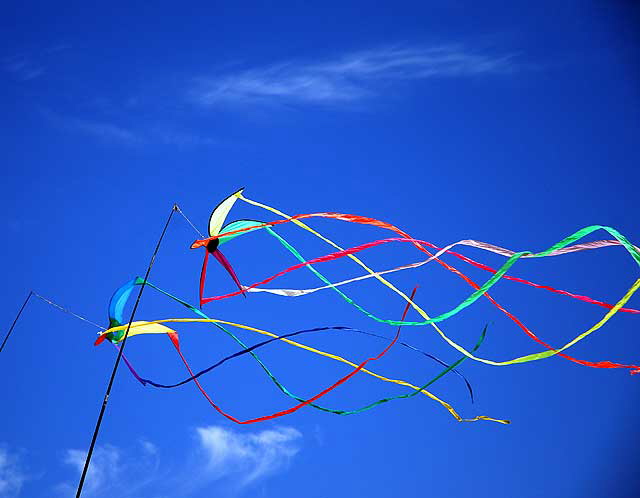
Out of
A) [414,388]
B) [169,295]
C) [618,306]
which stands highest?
[169,295]

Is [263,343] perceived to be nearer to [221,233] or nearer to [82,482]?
[221,233]

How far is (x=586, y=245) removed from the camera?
7195 mm

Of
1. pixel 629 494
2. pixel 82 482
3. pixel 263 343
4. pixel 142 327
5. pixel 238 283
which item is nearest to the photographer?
pixel 82 482

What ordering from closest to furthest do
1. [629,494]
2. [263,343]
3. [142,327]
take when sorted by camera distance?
1. [263,343]
2. [142,327]
3. [629,494]

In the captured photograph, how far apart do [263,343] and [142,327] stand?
103 inches

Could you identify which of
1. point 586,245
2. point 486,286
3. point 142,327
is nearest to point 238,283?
point 142,327

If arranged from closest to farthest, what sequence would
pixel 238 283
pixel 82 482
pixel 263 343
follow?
pixel 82 482 < pixel 263 343 < pixel 238 283

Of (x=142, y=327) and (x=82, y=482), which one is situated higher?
(x=142, y=327)

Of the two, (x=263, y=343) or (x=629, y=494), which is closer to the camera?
(x=263, y=343)

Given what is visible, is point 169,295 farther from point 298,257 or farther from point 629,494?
point 629,494

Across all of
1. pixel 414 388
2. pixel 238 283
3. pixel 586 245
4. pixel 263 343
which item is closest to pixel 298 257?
pixel 238 283

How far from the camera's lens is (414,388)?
6438 millimetres

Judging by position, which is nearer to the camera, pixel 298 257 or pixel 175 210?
pixel 175 210

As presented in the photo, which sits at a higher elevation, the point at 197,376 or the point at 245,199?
the point at 245,199
